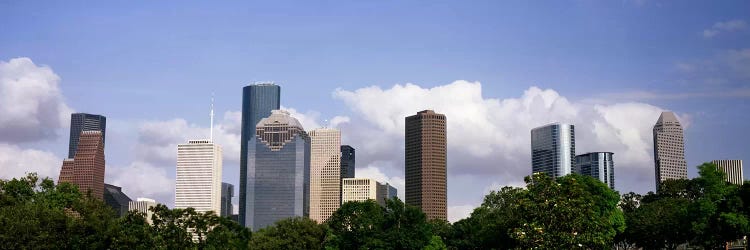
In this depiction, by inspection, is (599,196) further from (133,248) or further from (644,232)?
(133,248)

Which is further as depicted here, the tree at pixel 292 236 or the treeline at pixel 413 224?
the tree at pixel 292 236

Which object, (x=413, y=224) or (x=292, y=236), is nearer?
(x=413, y=224)

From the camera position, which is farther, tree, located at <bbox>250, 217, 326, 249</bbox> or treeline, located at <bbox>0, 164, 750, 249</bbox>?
tree, located at <bbox>250, 217, 326, 249</bbox>

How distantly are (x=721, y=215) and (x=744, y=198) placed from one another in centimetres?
349

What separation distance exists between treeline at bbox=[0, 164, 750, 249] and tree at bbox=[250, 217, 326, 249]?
0.44 ft

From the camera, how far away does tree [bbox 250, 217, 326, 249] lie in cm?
11618

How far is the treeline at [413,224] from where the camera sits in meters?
67.2

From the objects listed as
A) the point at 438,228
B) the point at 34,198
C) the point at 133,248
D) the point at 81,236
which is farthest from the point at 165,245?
the point at 438,228

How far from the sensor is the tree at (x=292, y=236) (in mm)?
116181

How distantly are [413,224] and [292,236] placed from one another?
66.6 feet

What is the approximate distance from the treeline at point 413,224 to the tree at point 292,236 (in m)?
0.13

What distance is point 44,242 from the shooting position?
3290 inches

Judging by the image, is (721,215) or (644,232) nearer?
(721,215)

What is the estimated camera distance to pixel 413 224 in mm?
103688
